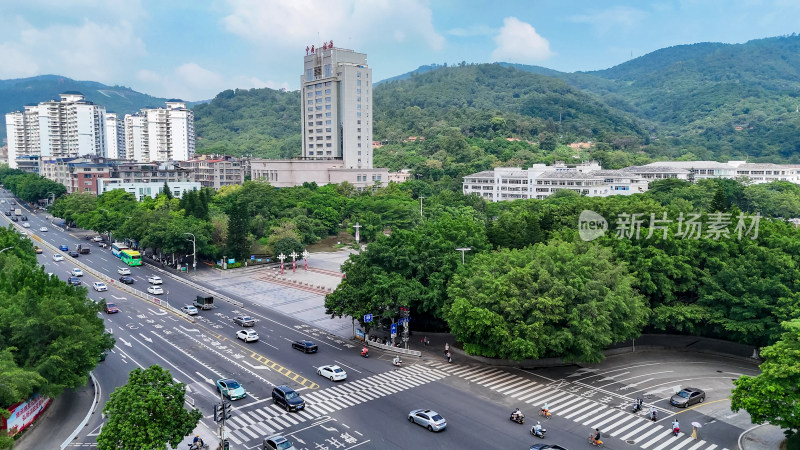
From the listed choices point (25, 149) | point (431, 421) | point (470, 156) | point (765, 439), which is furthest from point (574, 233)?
point (25, 149)

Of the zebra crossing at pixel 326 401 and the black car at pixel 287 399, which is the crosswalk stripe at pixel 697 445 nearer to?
the zebra crossing at pixel 326 401

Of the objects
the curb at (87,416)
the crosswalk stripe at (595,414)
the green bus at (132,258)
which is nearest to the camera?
the curb at (87,416)

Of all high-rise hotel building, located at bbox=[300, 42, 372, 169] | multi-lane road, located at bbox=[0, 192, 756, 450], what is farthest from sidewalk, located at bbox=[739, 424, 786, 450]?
high-rise hotel building, located at bbox=[300, 42, 372, 169]

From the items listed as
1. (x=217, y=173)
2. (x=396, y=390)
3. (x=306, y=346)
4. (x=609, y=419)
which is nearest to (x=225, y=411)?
(x=396, y=390)

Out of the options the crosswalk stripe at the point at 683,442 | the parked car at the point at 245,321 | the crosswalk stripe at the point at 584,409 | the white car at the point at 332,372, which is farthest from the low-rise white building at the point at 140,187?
the crosswalk stripe at the point at 683,442

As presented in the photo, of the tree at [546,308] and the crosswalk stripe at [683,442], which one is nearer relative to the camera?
the crosswalk stripe at [683,442]

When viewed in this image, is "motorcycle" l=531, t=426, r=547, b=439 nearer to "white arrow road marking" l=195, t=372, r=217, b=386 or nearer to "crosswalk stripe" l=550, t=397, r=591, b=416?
"crosswalk stripe" l=550, t=397, r=591, b=416

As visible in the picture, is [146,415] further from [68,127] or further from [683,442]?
[68,127]
